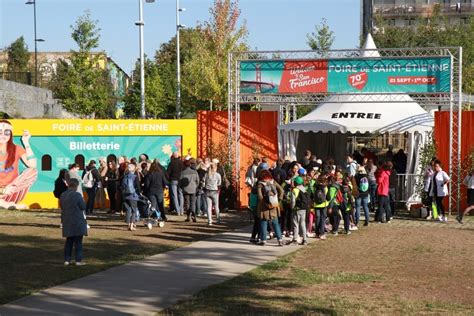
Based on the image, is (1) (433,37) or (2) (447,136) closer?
(2) (447,136)

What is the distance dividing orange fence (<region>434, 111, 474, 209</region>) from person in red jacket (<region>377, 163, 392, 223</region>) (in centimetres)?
323

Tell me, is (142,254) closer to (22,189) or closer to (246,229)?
(246,229)

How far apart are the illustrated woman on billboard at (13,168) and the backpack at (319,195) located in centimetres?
1230

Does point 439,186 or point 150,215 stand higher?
point 439,186

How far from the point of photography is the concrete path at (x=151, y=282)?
10055mm

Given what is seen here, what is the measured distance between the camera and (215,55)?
47.1 meters

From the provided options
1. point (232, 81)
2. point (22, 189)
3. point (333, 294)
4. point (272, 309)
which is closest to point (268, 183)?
point (333, 294)

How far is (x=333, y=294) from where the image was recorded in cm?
1110

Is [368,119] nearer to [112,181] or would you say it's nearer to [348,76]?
[348,76]

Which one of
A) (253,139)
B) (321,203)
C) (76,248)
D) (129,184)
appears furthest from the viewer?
(253,139)

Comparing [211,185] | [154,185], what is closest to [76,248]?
[154,185]

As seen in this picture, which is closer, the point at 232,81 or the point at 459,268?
the point at 459,268

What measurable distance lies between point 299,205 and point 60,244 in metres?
5.15

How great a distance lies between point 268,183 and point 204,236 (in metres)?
2.78
